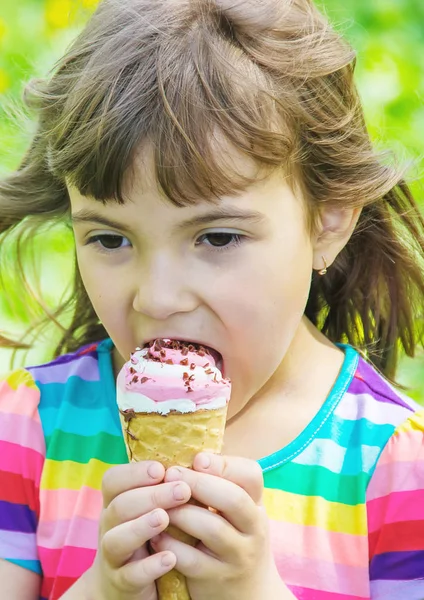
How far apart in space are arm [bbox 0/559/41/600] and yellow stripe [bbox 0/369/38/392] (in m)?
0.42

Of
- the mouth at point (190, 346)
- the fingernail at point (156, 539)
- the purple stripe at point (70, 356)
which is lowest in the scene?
the fingernail at point (156, 539)

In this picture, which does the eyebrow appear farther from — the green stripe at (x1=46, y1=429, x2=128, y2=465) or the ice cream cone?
the green stripe at (x1=46, y1=429, x2=128, y2=465)

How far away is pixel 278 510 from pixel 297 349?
396 mm

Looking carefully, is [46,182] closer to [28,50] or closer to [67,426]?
[67,426]

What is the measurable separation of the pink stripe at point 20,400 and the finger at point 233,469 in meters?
0.72

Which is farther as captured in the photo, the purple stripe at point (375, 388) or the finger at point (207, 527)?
the purple stripe at point (375, 388)

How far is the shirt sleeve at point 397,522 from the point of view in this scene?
7.34 ft

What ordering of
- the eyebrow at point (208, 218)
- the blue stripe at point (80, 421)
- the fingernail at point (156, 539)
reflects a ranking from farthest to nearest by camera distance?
the blue stripe at point (80, 421) → the eyebrow at point (208, 218) → the fingernail at point (156, 539)

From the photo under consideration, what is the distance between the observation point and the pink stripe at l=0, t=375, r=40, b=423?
98.5 inches

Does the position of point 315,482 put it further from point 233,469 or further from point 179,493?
point 179,493

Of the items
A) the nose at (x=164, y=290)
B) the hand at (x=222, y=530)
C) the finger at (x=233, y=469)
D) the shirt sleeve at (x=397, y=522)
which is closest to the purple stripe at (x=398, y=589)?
the shirt sleeve at (x=397, y=522)

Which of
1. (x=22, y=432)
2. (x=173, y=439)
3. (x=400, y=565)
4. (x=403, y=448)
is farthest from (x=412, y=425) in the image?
(x=22, y=432)

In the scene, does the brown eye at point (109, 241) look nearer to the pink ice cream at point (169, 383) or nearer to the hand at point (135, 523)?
the pink ice cream at point (169, 383)

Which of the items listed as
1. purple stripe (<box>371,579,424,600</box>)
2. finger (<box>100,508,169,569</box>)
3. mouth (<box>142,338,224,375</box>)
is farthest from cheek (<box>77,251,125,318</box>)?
purple stripe (<box>371,579,424,600</box>)
